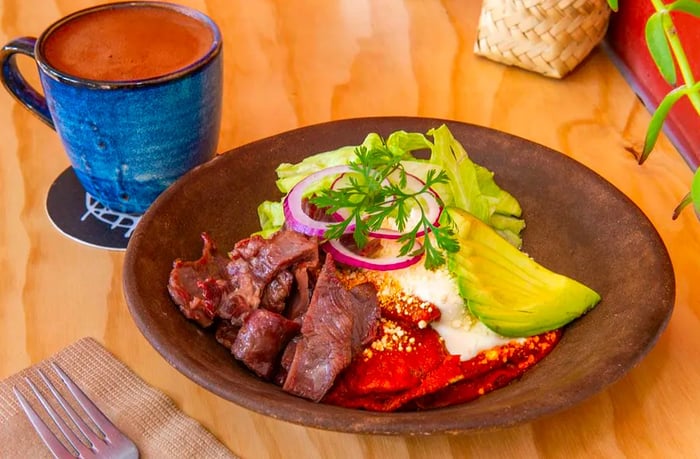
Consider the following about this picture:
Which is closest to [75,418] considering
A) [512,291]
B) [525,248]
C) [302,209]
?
[302,209]

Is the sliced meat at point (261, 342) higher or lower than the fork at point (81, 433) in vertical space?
higher

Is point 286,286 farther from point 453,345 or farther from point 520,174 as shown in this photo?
point 520,174

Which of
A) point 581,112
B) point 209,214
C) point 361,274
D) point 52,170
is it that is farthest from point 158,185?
point 581,112

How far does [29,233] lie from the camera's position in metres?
1.46

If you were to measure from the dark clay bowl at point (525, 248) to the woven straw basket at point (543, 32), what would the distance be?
1.89 ft

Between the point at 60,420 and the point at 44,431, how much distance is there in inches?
1.0

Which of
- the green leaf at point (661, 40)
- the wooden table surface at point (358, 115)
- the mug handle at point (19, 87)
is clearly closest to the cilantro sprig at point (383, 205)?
the wooden table surface at point (358, 115)

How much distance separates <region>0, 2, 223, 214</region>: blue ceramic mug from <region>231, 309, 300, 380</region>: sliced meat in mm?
462

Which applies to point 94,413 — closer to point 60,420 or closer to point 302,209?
point 60,420

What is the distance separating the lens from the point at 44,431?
1.02 meters

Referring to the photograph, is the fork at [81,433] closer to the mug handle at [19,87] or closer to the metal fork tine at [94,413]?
the metal fork tine at [94,413]

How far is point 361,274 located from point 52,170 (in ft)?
2.70

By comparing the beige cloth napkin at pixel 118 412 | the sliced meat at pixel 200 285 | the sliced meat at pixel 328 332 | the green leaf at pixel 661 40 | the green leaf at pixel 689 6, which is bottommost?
the beige cloth napkin at pixel 118 412

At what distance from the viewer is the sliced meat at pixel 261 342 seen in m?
1.05
